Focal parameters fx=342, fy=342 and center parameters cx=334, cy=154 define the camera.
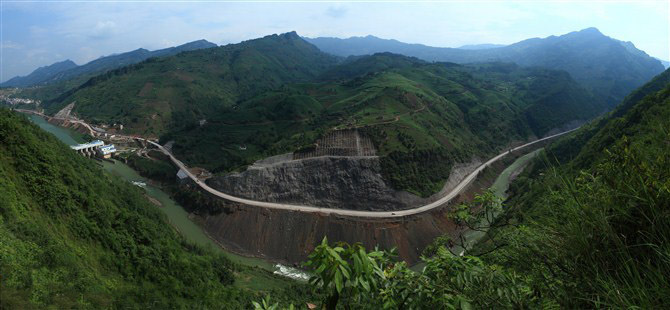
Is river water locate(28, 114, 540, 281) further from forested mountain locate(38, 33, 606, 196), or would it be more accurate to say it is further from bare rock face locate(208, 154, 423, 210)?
forested mountain locate(38, 33, 606, 196)

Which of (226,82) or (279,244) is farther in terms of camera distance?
(226,82)

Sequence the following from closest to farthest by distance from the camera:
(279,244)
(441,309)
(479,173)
→ 1. (441,309)
2. (279,244)
3. (479,173)

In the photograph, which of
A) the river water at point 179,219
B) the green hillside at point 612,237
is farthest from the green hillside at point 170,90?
the green hillside at point 612,237

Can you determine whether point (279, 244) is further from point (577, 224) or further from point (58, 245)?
point (577, 224)

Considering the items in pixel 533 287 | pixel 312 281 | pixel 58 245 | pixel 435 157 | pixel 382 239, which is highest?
pixel 312 281

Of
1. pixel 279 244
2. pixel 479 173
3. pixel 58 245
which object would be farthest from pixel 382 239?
pixel 58 245

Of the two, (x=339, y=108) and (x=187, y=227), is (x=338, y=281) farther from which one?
(x=339, y=108)

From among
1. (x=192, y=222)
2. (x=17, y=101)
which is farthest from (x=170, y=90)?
(x=192, y=222)

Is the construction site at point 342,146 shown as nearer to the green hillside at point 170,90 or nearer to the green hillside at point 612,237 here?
the green hillside at point 170,90
